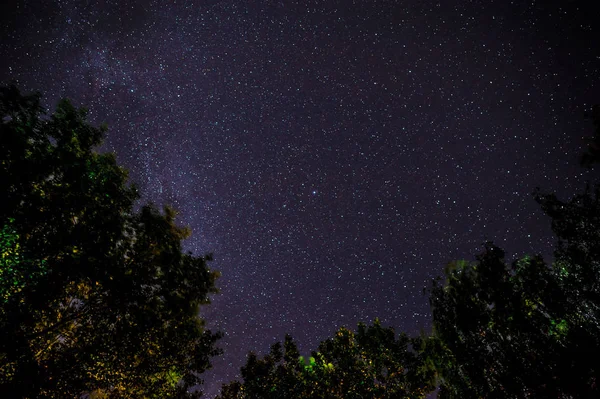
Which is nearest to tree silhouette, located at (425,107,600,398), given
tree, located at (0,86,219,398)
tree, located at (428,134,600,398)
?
tree, located at (428,134,600,398)

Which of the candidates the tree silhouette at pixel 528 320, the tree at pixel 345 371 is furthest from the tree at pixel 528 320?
the tree at pixel 345 371

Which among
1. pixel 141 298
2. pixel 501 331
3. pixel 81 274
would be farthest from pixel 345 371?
pixel 81 274

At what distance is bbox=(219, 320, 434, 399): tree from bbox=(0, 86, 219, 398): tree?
255 inches

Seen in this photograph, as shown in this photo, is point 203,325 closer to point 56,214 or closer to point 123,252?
point 123,252

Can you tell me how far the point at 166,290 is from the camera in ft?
40.4

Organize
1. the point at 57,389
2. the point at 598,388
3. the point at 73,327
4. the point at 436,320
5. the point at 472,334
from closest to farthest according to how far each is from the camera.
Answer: the point at 598,388, the point at 57,389, the point at 73,327, the point at 472,334, the point at 436,320

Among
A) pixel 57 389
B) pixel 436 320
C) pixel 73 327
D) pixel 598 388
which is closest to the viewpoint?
pixel 598 388

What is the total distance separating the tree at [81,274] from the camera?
9172 mm

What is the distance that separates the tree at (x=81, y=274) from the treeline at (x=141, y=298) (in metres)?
0.04

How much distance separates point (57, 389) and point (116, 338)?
243cm

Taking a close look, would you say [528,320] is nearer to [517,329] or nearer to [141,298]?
[517,329]

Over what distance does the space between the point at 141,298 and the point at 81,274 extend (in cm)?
252

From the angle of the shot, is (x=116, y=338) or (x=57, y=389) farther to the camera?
(x=116, y=338)

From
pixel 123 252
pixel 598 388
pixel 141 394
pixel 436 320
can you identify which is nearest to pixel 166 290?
pixel 123 252
